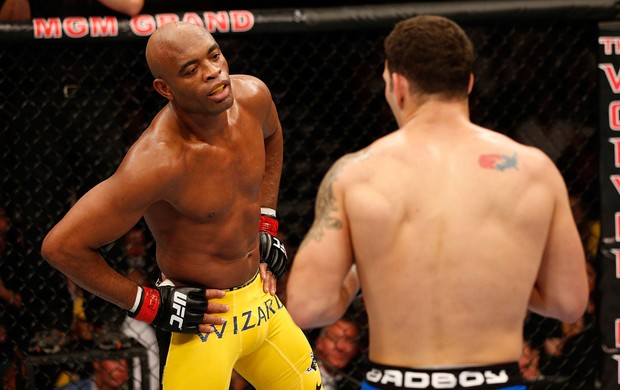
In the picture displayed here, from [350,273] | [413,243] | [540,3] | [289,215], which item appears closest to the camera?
[413,243]

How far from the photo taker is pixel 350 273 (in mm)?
1678

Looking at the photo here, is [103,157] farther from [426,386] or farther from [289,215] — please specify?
[426,386]

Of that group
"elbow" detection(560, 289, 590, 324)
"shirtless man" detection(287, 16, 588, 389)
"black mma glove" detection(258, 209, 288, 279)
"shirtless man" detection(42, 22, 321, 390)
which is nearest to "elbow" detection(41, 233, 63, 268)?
"shirtless man" detection(42, 22, 321, 390)

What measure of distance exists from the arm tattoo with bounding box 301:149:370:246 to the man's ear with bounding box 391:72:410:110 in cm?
11

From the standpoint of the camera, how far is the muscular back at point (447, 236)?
1550 mm

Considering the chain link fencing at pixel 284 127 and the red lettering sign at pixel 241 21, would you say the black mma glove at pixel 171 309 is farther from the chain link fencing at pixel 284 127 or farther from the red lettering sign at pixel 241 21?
the red lettering sign at pixel 241 21

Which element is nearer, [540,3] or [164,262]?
[164,262]

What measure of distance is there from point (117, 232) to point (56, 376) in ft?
3.96

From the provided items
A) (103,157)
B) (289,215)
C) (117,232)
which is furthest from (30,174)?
(117,232)

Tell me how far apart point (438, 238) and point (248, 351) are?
2.96ft

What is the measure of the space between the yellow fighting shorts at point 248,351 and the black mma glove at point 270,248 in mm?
95

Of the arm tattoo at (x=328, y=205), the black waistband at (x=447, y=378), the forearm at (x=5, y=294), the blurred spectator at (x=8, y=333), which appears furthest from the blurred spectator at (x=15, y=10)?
the black waistband at (x=447, y=378)

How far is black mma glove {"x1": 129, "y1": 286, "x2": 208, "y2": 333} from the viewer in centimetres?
218

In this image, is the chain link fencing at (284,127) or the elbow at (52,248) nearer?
the elbow at (52,248)
